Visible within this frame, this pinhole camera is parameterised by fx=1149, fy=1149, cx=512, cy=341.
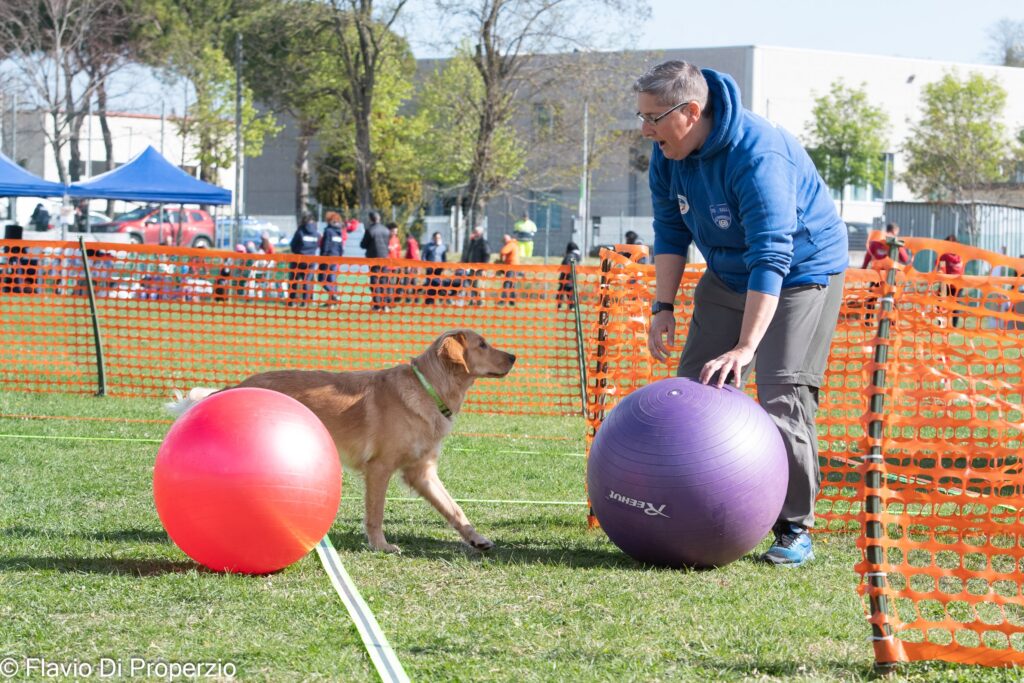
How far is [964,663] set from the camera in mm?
3693

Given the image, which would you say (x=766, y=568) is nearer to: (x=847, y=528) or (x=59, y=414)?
(x=847, y=528)

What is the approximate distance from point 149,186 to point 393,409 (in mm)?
18395

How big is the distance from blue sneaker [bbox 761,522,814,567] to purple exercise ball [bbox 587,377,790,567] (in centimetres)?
44

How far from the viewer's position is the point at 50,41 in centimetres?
3947

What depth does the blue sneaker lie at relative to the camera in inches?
203

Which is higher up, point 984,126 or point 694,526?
point 984,126

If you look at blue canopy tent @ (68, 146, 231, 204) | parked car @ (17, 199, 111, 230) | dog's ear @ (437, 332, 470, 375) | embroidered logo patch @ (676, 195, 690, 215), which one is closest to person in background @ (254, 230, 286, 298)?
blue canopy tent @ (68, 146, 231, 204)

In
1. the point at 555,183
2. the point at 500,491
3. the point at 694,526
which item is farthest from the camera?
the point at 555,183

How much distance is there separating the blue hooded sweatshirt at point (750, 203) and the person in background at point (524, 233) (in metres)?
28.8

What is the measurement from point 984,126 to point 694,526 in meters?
46.8

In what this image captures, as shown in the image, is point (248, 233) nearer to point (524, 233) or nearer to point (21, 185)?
point (524, 233)

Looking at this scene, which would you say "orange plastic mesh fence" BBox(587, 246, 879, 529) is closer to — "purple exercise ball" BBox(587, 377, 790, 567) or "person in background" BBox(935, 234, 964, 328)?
"person in background" BBox(935, 234, 964, 328)

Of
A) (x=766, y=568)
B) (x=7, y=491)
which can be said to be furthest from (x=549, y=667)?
(x=7, y=491)

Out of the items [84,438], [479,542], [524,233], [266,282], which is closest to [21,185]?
[266,282]
